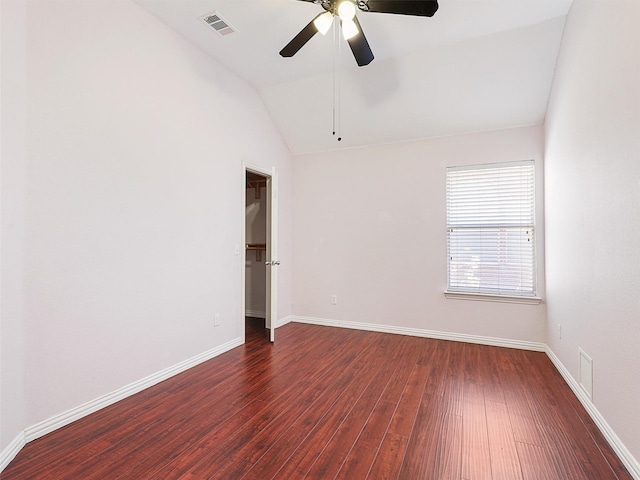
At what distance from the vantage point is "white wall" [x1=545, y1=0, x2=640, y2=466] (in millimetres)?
1754

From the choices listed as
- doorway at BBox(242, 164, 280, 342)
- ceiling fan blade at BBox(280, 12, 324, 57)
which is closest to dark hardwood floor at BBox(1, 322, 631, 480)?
doorway at BBox(242, 164, 280, 342)

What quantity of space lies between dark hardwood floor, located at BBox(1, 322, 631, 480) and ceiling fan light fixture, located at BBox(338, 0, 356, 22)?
265 cm

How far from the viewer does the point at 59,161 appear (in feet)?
7.22

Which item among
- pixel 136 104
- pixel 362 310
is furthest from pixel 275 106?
pixel 362 310

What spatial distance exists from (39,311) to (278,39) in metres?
2.95

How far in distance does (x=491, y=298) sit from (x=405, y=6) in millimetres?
3276

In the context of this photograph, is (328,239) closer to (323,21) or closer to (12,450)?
(323,21)

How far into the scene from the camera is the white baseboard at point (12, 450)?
1.78 metres

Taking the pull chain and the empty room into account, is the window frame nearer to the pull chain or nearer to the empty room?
the empty room

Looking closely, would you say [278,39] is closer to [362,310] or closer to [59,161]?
[59,161]

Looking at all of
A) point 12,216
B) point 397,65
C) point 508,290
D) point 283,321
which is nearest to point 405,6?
point 397,65

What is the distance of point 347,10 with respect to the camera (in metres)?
2.08

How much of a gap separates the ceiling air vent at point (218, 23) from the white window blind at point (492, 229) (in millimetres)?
2959

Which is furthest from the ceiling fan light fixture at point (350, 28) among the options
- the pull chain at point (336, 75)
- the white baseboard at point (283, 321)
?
the white baseboard at point (283, 321)
